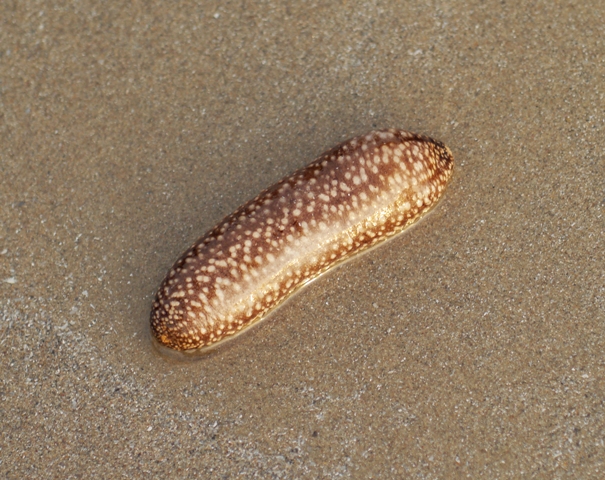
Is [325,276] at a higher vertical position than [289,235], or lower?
lower

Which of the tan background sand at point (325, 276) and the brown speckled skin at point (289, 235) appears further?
the tan background sand at point (325, 276)

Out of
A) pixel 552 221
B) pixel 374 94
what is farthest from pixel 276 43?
pixel 552 221

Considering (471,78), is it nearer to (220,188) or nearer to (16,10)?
(220,188)

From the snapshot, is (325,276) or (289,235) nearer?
(289,235)

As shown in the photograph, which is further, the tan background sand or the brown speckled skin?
the tan background sand
